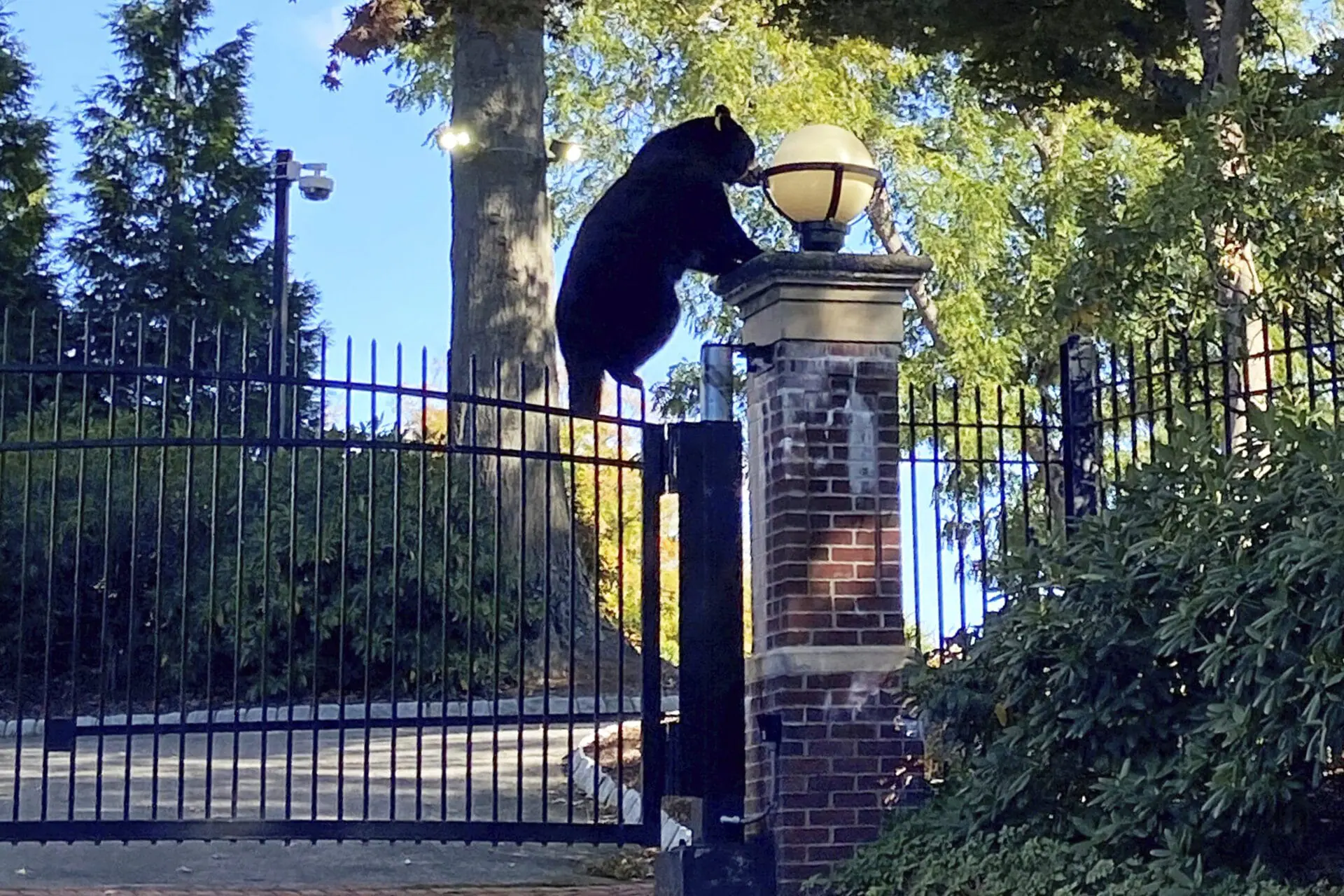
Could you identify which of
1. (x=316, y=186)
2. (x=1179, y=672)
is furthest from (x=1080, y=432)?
(x=316, y=186)

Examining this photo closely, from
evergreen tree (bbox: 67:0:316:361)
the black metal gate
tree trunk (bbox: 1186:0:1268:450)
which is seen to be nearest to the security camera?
the black metal gate

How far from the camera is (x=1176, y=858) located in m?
5.01

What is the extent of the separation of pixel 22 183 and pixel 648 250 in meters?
17.1

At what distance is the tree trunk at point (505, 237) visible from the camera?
43.0ft

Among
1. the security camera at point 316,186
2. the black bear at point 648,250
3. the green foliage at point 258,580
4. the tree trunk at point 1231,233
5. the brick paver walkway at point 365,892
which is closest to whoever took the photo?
the brick paver walkway at point 365,892

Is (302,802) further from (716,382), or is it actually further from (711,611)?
(716,382)

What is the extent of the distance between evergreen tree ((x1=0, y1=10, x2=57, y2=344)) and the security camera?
5.72m

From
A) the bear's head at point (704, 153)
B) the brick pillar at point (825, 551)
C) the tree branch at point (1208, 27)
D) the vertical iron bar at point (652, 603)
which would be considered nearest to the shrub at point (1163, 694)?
the brick pillar at point (825, 551)

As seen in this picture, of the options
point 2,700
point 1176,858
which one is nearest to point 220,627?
point 2,700

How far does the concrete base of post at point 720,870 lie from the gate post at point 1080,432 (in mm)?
1876

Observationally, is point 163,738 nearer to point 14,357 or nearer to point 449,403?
point 449,403

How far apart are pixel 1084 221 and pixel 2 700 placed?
28.8 ft

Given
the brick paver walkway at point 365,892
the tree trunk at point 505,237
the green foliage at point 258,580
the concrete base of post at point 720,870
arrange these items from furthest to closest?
the tree trunk at point 505,237 → the green foliage at point 258,580 → the brick paver walkway at point 365,892 → the concrete base of post at point 720,870

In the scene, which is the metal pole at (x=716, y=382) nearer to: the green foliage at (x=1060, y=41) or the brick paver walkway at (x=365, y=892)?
the brick paver walkway at (x=365, y=892)
